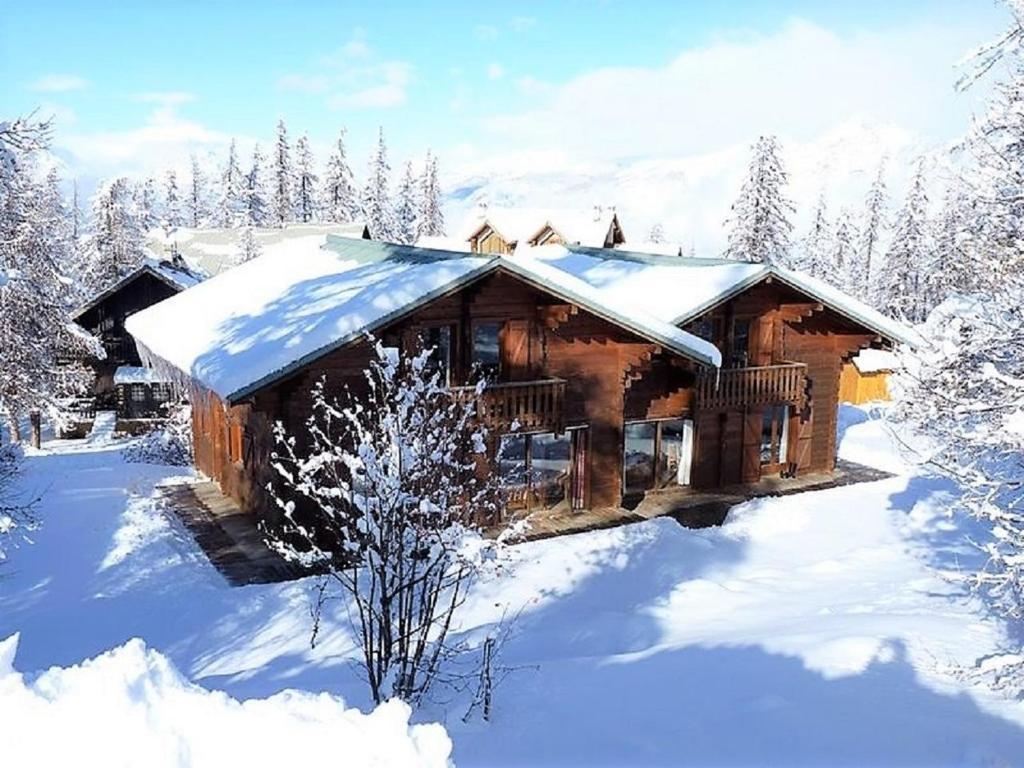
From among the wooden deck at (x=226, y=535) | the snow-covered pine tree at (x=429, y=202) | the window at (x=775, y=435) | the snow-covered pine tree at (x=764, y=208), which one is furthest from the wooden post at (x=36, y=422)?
the snow-covered pine tree at (x=429, y=202)

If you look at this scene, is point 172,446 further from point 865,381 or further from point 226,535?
point 865,381

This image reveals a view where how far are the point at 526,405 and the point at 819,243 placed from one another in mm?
55914

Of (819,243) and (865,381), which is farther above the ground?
(819,243)

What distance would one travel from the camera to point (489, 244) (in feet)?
199

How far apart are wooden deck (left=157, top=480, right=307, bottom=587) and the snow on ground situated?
375mm

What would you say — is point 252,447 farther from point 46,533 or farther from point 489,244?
point 489,244

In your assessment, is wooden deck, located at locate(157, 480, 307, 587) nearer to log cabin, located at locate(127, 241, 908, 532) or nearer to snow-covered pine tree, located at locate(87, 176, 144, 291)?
log cabin, located at locate(127, 241, 908, 532)

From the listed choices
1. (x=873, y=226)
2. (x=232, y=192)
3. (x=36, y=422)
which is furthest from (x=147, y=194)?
(x=873, y=226)

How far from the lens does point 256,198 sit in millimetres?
77938

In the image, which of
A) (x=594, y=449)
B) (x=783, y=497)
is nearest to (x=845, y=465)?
(x=783, y=497)

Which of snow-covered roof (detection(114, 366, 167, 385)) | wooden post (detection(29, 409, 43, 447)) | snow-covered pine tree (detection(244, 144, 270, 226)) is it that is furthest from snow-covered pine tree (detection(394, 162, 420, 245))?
wooden post (detection(29, 409, 43, 447))

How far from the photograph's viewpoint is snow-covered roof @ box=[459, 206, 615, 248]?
57875 millimetres

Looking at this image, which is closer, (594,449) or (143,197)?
(594,449)

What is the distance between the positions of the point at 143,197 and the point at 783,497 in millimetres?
101459
